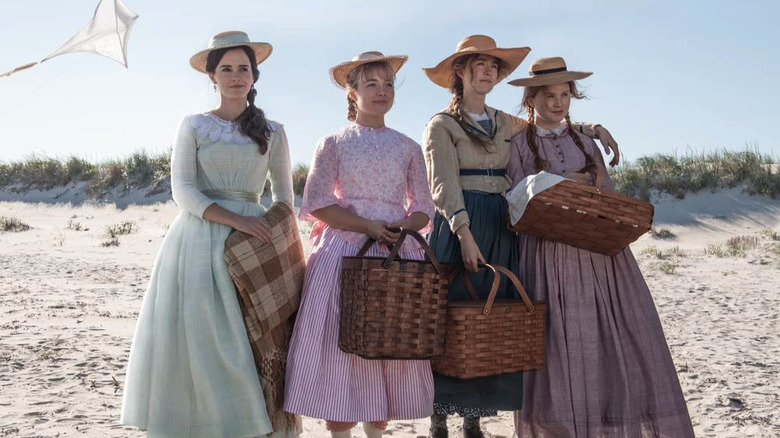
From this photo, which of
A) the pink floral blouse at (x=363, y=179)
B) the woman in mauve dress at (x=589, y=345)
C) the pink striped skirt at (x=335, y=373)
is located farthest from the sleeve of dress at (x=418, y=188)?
the woman in mauve dress at (x=589, y=345)

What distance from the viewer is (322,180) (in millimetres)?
3482

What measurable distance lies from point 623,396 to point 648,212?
962 mm

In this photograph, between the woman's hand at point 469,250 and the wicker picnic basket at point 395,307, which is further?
the woman's hand at point 469,250

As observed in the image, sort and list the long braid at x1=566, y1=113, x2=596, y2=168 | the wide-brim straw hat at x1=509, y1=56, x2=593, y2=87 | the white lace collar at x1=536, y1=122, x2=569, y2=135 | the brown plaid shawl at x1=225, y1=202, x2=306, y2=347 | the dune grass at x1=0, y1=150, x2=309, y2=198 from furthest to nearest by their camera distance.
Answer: the dune grass at x1=0, y1=150, x2=309, y2=198
the white lace collar at x1=536, y1=122, x2=569, y2=135
the wide-brim straw hat at x1=509, y1=56, x2=593, y2=87
the long braid at x1=566, y1=113, x2=596, y2=168
the brown plaid shawl at x1=225, y1=202, x2=306, y2=347

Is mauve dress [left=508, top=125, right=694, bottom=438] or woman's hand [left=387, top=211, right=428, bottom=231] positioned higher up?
woman's hand [left=387, top=211, right=428, bottom=231]

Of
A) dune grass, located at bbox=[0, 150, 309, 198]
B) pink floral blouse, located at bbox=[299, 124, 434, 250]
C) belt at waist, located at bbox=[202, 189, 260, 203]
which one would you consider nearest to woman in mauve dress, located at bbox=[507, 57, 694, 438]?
pink floral blouse, located at bbox=[299, 124, 434, 250]

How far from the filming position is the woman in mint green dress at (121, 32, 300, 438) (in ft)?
10.6

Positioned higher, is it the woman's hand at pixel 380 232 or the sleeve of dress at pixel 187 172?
the sleeve of dress at pixel 187 172

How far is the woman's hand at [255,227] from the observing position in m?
3.28

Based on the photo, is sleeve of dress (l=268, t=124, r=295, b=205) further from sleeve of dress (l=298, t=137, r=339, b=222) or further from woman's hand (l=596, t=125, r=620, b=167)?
woman's hand (l=596, t=125, r=620, b=167)

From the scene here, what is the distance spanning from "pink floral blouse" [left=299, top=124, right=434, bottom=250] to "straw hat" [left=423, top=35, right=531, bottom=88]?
2.07 ft

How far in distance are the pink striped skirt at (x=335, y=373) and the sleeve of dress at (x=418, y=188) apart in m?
0.23

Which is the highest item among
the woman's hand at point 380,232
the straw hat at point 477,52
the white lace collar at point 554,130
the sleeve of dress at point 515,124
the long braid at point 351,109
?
the straw hat at point 477,52

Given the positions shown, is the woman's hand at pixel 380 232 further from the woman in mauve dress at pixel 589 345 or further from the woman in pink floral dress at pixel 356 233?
the woman in mauve dress at pixel 589 345
